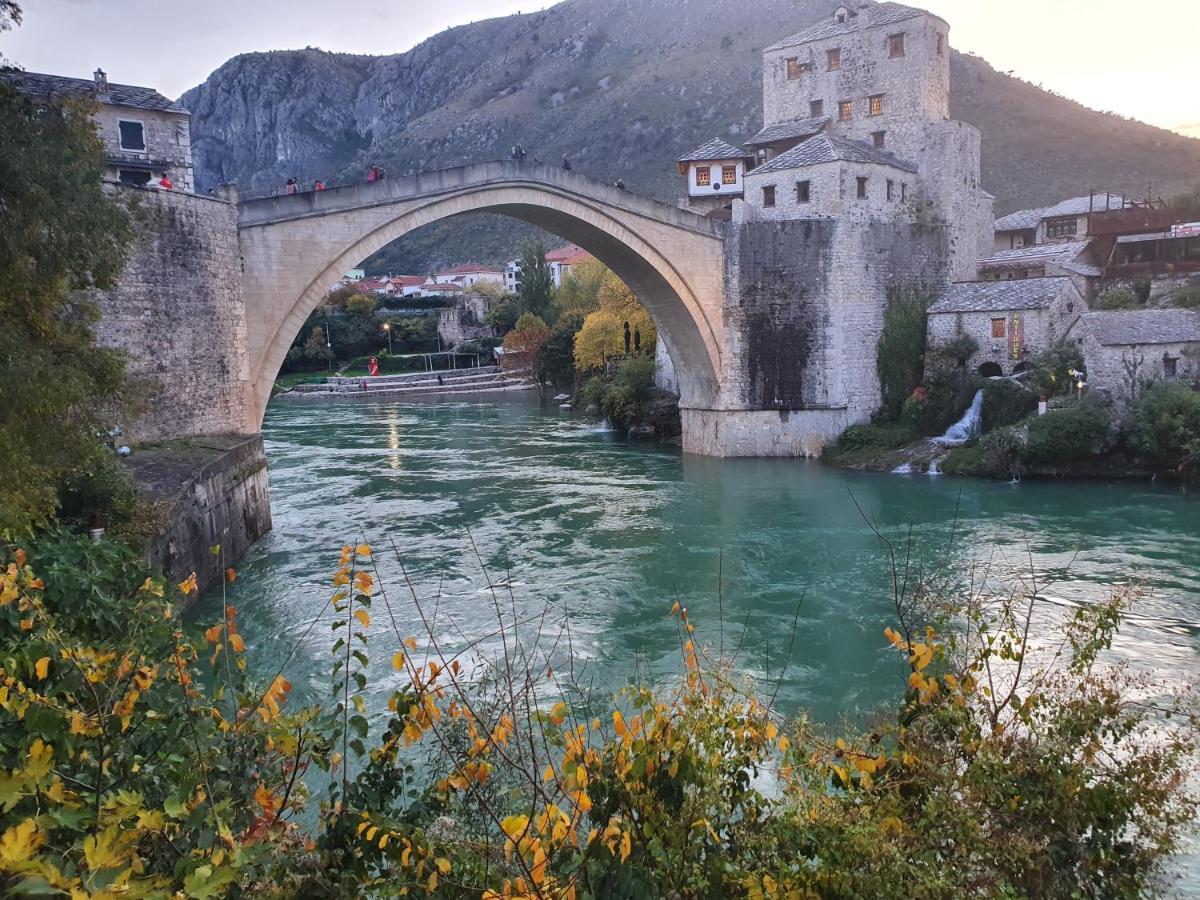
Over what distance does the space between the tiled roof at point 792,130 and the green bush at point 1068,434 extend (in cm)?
972

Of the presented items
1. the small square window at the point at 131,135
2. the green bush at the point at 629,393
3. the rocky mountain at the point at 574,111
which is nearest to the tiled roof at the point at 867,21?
the green bush at the point at 629,393

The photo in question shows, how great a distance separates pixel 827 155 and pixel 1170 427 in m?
8.85

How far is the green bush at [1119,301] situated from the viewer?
68.5ft

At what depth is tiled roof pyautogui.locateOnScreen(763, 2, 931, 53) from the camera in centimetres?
2142

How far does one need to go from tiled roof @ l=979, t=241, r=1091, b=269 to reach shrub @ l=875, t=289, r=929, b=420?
3.99 meters

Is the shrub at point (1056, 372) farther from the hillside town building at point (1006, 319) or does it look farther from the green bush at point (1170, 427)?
the green bush at point (1170, 427)

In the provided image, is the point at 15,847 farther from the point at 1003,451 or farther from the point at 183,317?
the point at 1003,451

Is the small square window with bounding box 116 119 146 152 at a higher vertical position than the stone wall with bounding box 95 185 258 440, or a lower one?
higher

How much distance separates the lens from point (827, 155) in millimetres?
20172

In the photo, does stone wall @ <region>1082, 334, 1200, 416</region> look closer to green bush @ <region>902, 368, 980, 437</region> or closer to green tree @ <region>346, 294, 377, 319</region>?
green bush @ <region>902, 368, 980, 437</region>

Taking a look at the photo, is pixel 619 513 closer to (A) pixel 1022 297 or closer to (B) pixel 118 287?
(B) pixel 118 287

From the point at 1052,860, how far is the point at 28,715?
3.43m

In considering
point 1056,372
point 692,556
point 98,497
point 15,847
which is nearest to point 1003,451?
point 1056,372

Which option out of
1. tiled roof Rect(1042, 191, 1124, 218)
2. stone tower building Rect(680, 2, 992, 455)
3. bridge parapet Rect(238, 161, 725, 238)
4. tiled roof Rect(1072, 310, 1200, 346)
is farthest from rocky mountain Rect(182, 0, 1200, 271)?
bridge parapet Rect(238, 161, 725, 238)
